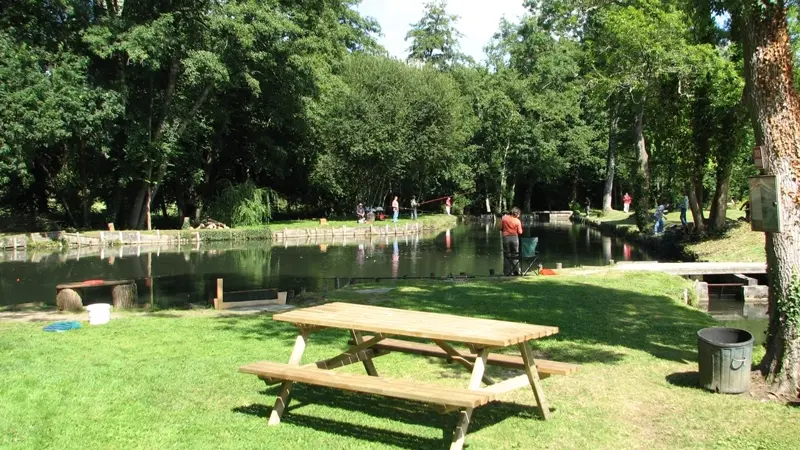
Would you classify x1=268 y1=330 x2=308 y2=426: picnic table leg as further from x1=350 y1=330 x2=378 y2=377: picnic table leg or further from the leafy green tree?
the leafy green tree

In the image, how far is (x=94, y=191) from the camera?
3856 centimetres

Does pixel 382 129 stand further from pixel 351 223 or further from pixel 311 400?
pixel 311 400

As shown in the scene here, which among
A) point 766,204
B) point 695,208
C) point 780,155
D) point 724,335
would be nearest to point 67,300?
point 724,335

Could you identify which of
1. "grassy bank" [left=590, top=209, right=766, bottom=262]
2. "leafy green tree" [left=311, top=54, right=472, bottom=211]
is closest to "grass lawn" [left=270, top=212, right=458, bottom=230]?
"leafy green tree" [left=311, top=54, right=472, bottom=211]

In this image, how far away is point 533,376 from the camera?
17.5 ft

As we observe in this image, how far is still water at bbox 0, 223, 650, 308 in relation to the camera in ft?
60.0

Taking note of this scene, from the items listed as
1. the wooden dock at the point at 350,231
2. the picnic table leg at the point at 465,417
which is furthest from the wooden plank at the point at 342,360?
the wooden dock at the point at 350,231

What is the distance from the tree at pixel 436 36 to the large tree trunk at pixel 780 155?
2371 inches

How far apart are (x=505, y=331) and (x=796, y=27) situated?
2482 cm

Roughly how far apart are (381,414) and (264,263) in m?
19.4

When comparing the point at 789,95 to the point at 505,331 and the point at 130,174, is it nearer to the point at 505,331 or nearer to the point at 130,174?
the point at 505,331

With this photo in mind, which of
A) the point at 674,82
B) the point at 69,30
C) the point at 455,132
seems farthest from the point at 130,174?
the point at 674,82

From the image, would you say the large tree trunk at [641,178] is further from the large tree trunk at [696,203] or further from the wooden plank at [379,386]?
the wooden plank at [379,386]

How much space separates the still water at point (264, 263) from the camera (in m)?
18.3
